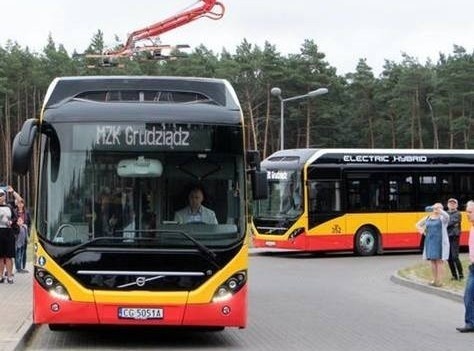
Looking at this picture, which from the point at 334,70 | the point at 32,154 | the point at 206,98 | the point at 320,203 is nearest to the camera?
the point at 32,154

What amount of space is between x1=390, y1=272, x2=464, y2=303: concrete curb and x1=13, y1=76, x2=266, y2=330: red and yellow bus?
24.8 ft

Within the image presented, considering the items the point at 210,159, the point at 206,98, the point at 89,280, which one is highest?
the point at 206,98

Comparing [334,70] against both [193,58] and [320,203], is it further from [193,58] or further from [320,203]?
[320,203]

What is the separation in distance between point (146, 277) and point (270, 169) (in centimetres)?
1844

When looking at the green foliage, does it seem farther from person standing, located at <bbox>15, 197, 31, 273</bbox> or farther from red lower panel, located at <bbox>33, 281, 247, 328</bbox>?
red lower panel, located at <bbox>33, 281, 247, 328</bbox>

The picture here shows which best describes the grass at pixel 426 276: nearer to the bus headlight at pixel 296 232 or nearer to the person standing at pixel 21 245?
the bus headlight at pixel 296 232

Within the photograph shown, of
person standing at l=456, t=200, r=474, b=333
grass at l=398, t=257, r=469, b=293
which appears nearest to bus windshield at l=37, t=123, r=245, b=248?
person standing at l=456, t=200, r=474, b=333

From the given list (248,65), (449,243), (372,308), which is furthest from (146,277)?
(248,65)

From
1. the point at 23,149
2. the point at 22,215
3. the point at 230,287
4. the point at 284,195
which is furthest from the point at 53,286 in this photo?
the point at 284,195

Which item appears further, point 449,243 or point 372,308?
point 449,243

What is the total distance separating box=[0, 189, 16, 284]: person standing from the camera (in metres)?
16.9

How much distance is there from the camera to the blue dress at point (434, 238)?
58.4ft

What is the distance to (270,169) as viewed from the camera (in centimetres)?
2825

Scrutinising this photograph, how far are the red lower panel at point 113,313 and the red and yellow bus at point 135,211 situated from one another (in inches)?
0.4
